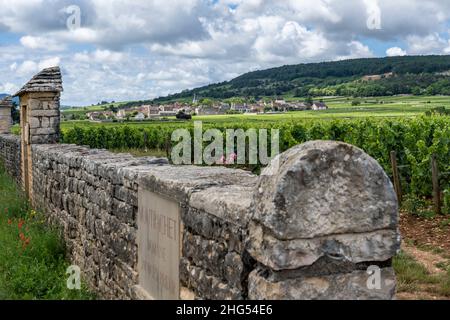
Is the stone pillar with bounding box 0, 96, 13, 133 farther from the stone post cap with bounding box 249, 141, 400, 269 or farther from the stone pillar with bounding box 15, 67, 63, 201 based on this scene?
the stone post cap with bounding box 249, 141, 400, 269

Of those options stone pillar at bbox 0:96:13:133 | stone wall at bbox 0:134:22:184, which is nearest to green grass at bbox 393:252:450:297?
stone wall at bbox 0:134:22:184

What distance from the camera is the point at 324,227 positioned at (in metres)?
2.79

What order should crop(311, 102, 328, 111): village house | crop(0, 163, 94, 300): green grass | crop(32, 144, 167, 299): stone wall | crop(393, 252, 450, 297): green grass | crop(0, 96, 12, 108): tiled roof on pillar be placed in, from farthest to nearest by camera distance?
crop(311, 102, 328, 111): village house, crop(0, 96, 12, 108): tiled roof on pillar, crop(393, 252, 450, 297): green grass, crop(0, 163, 94, 300): green grass, crop(32, 144, 167, 299): stone wall

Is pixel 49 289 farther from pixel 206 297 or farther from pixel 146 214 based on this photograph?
pixel 206 297

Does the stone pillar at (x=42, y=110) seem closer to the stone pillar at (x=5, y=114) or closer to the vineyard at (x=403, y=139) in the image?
the vineyard at (x=403, y=139)

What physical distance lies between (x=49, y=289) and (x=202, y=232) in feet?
12.0

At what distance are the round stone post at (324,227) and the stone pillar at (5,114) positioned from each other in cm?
2459

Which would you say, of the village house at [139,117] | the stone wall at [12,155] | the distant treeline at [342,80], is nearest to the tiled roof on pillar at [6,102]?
the stone wall at [12,155]

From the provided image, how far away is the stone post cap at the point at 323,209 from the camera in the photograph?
108 inches

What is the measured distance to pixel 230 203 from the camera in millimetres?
3326

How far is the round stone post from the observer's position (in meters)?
2.76

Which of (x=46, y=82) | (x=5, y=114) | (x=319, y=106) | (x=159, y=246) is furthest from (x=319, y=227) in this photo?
(x=319, y=106)
